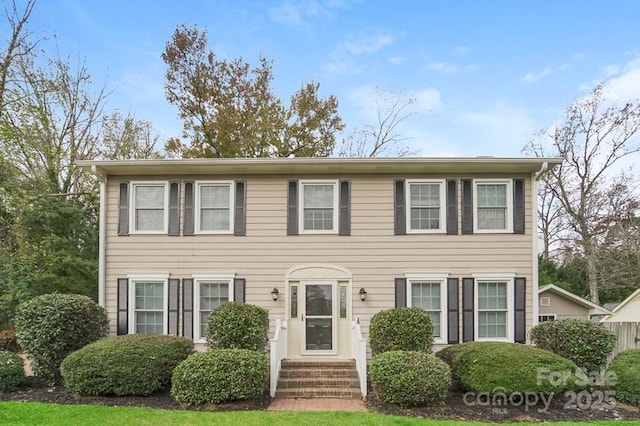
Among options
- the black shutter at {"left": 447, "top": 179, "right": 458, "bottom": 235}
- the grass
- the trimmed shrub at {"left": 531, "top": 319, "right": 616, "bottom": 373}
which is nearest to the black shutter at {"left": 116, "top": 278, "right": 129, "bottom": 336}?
the grass

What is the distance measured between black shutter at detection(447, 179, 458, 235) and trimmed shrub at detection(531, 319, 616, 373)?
9.64 ft

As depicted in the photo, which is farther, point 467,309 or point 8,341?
point 8,341

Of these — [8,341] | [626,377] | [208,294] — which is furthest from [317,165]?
[8,341]

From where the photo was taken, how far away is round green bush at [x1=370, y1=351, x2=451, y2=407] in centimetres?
687

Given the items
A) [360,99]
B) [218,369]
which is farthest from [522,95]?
[218,369]

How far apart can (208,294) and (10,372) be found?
12.6ft

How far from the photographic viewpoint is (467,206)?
982 cm

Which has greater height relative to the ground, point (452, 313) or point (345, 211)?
point (345, 211)

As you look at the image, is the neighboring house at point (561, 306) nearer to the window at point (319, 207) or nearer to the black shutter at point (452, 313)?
the black shutter at point (452, 313)

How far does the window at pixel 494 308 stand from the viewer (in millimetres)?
9578

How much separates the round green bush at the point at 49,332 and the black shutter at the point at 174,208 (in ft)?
8.29

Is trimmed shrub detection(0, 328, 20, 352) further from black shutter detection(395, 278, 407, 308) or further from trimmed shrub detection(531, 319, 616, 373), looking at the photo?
trimmed shrub detection(531, 319, 616, 373)

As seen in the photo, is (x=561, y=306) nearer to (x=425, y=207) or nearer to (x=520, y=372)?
(x=425, y=207)

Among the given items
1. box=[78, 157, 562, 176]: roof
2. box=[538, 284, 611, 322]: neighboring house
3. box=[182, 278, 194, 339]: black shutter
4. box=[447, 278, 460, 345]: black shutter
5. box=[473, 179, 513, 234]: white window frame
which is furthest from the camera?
box=[538, 284, 611, 322]: neighboring house
